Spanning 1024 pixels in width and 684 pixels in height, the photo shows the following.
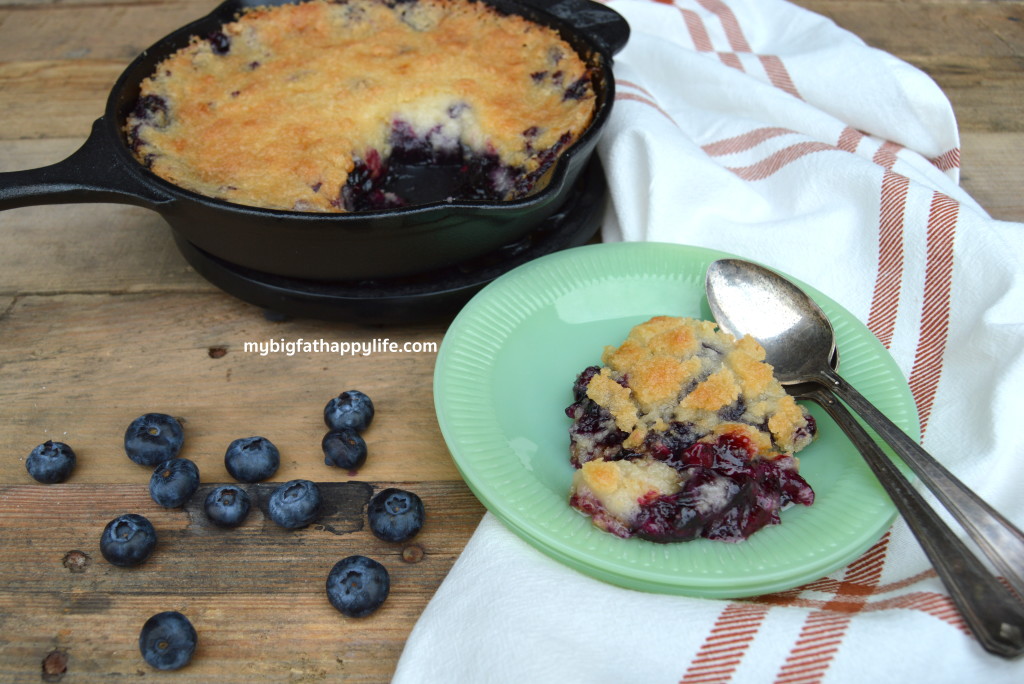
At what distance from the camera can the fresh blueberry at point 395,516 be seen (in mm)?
1527

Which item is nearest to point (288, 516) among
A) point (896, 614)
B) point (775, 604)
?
point (775, 604)

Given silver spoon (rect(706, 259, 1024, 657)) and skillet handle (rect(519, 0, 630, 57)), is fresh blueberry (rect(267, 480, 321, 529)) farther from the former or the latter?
skillet handle (rect(519, 0, 630, 57))

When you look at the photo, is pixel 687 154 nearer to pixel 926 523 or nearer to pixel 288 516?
pixel 926 523

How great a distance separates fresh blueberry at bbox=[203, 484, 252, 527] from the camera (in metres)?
1.55

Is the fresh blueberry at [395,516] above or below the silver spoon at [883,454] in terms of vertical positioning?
below

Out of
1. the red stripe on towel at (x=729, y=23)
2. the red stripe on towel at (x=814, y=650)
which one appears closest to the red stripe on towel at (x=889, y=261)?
the red stripe on towel at (x=814, y=650)

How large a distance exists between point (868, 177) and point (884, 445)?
31.4 inches

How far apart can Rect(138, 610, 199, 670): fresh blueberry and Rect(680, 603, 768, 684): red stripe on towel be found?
2.47ft

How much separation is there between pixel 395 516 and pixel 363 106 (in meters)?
1.19

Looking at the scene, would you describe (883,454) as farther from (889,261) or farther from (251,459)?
(251,459)

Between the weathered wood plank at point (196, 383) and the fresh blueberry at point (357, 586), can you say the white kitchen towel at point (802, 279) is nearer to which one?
the fresh blueberry at point (357, 586)

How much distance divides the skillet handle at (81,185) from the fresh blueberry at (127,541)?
64 centimetres

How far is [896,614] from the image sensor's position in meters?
1.29

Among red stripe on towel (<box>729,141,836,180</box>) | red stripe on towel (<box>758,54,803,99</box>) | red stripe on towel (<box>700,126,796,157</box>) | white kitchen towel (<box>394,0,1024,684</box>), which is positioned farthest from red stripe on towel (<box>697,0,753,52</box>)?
red stripe on towel (<box>729,141,836,180</box>)
